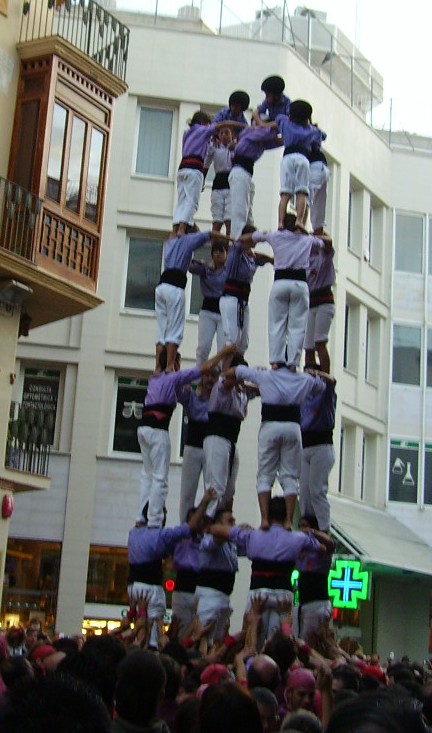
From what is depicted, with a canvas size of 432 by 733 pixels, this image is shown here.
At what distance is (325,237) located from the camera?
15500 mm

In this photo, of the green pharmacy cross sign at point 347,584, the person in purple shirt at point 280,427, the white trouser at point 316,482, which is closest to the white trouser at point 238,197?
the person in purple shirt at point 280,427

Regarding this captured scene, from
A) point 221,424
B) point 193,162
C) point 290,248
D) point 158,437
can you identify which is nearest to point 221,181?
point 193,162

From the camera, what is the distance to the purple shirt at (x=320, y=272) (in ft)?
51.7

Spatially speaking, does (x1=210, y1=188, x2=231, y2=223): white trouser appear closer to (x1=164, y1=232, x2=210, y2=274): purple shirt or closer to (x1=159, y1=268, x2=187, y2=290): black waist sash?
(x1=164, y1=232, x2=210, y2=274): purple shirt

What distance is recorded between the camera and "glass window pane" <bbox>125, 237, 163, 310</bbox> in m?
30.7

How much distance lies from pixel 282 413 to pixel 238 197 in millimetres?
3490

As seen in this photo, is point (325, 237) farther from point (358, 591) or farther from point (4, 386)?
point (358, 591)

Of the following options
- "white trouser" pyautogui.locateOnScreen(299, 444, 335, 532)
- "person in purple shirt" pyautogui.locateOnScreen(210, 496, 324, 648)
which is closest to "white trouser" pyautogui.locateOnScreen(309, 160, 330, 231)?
"white trouser" pyautogui.locateOnScreen(299, 444, 335, 532)

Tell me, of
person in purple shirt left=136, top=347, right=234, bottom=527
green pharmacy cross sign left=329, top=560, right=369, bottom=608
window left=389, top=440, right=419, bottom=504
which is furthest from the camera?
window left=389, top=440, right=419, bottom=504

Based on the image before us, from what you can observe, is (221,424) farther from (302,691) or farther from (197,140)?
(302,691)

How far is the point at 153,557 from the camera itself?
15078 mm

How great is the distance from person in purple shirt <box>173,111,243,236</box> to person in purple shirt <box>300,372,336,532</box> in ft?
10.4

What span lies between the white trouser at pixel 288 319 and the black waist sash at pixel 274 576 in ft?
8.35

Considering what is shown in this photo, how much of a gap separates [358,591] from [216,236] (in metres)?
11.7
